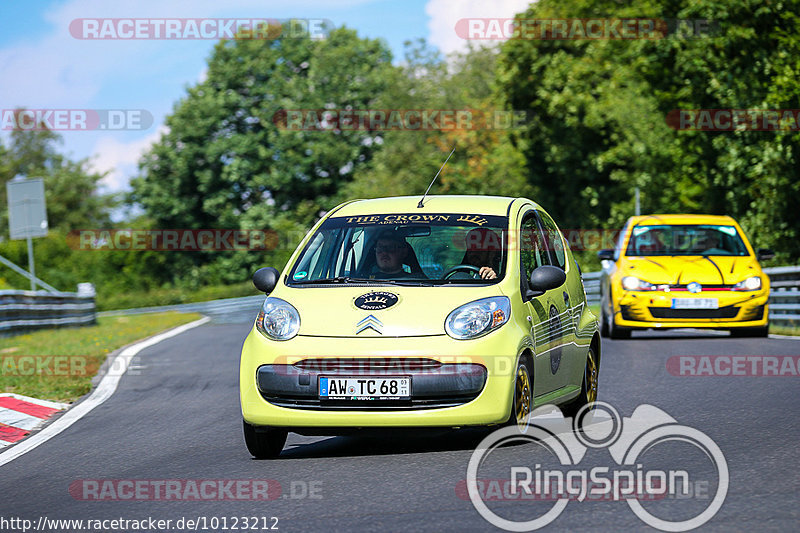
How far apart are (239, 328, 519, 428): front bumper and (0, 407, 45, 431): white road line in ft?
11.7

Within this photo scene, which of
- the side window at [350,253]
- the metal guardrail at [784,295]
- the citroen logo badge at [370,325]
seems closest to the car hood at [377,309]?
the citroen logo badge at [370,325]

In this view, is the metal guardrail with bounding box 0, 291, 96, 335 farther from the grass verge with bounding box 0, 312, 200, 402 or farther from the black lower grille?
the black lower grille

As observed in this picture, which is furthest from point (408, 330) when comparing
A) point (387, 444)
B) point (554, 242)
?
point (554, 242)

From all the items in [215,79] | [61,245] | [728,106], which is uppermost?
[215,79]

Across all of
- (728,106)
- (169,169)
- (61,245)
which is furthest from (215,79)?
(728,106)

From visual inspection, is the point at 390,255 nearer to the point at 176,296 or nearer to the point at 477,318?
the point at 477,318

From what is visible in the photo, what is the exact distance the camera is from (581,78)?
4488 centimetres

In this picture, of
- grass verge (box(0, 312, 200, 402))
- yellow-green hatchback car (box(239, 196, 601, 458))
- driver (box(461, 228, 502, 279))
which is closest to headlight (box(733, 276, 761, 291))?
yellow-green hatchback car (box(239, 196, 601, 458))

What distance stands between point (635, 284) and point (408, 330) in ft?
33.3

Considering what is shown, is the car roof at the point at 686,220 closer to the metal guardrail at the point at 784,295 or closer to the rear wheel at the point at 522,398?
the metal guardrail at the point at 784,295

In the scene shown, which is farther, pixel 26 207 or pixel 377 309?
pixel 26 207

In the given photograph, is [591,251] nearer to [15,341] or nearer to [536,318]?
[15,341]

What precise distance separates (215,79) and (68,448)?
5583 cm

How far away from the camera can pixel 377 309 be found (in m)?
7.58
